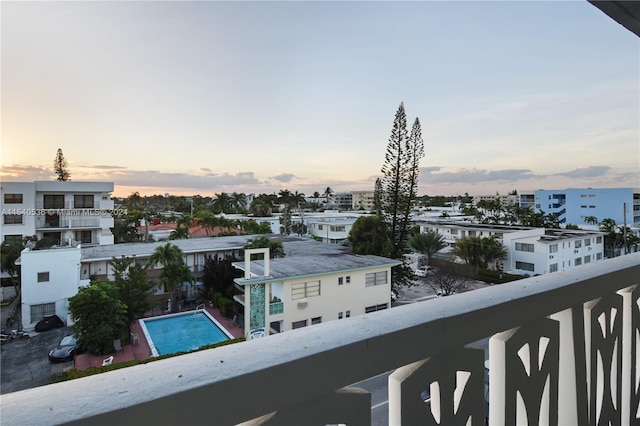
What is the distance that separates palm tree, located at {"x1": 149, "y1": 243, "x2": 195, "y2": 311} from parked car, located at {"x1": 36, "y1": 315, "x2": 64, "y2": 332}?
2.41 metres

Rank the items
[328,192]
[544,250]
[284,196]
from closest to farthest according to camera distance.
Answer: [544,250] < [284,196] < [328,192]

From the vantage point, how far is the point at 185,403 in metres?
0.27

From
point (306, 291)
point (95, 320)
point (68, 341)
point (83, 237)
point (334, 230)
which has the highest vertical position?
point (83, 237)

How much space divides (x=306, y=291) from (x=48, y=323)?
5458 mm

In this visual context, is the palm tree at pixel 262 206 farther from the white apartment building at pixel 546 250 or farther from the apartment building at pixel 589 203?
the apartment building at pixel 589 203

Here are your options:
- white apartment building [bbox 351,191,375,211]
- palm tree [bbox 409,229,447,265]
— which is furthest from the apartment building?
white apartment building [bbox 351,191,375,211]

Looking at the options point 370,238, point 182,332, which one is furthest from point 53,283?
point 370,238

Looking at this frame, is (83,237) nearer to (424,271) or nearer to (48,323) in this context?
(48,323)

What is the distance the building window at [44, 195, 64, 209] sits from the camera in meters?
7.66

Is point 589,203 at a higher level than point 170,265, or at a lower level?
higher

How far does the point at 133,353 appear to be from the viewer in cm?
702

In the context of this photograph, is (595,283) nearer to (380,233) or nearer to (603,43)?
(603,43)

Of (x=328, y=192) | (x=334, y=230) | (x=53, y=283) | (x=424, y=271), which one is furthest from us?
(x=328, y=192)

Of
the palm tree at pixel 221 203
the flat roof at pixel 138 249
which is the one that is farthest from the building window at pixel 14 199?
the palm tree at pixel 221 203
